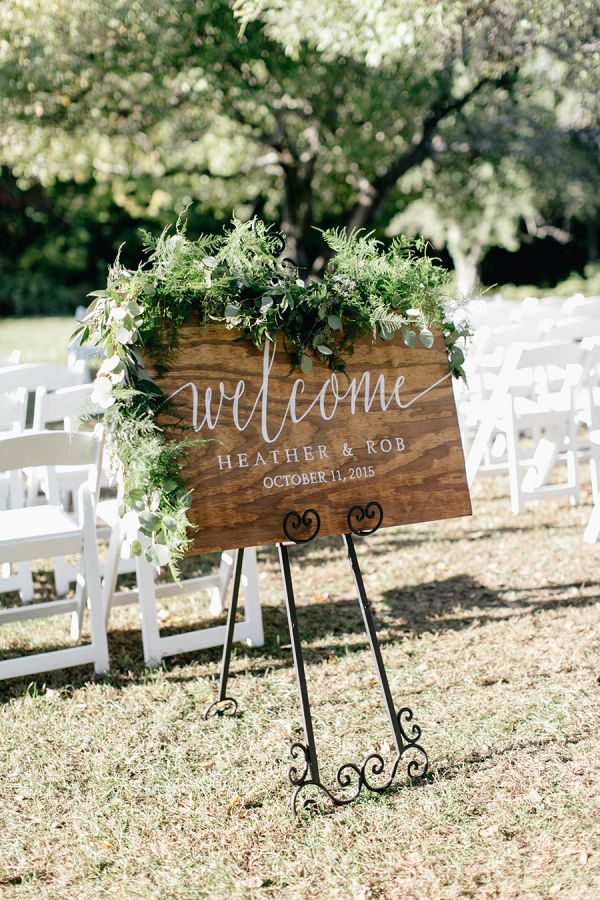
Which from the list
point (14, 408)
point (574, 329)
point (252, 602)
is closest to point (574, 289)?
point (574, 329)

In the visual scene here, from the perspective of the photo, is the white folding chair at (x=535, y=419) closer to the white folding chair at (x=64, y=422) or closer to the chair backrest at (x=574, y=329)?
the chair backrest at (x=574, y=329)

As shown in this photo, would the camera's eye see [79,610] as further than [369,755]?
Yes

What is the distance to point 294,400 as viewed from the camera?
3.33 m

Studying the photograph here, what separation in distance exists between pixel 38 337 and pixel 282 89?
1329cm

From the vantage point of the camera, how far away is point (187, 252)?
3.19 metres

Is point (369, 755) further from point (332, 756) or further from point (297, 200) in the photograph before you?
point (297, 200)

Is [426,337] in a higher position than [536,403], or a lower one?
lower

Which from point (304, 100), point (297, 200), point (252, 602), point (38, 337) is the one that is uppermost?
point (38, 337)

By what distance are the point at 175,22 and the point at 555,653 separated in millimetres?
7647

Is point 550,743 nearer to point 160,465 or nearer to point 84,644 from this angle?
point 160,465

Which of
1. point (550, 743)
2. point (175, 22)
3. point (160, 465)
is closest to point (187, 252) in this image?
point (160, 465)

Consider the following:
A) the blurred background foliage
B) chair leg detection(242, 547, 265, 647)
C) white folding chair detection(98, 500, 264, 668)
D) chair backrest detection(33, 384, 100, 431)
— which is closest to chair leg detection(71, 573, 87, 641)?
white folding chair detection(98, 500, 264, 668)

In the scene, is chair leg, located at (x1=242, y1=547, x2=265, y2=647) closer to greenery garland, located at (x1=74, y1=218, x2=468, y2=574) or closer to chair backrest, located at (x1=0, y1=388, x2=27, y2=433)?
greenery garland, located at (x1=74, y1=218, x2=468, y2=574)

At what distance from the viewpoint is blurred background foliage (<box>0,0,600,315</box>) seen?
7977 millimetres
